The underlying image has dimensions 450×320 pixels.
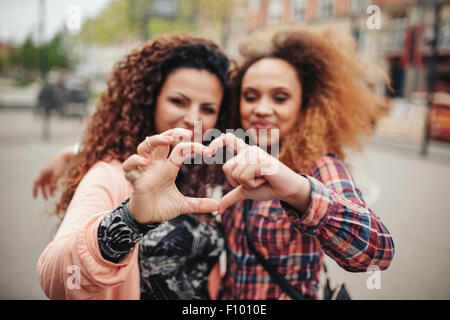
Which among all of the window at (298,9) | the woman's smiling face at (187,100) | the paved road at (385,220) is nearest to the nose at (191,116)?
the woman's smiling face at (187,100)

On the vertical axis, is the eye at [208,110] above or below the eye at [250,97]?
below

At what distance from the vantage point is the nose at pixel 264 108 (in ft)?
5.01

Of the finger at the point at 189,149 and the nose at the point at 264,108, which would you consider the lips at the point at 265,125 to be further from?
the finger at the point at 189,149

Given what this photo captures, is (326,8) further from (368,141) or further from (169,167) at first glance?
(169,167)

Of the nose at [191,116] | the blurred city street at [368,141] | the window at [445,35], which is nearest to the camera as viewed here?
the nose at [191,116]

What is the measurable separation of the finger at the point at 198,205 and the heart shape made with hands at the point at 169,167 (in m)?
0.05

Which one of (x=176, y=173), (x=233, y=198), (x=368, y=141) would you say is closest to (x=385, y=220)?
(x=368, y=141)

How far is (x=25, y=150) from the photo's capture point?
812cm

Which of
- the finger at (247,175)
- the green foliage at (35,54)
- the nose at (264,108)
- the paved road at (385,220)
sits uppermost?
the green foliage at (35,54)

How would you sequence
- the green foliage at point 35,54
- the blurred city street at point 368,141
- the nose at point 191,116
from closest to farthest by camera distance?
the nose at point 191,116, the blurred city street at point 368,141, the green foliage at point 35,54

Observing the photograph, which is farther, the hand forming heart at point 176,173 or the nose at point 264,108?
the nose at point 264,108

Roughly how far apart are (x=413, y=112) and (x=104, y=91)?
42.3 feet

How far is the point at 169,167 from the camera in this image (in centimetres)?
85

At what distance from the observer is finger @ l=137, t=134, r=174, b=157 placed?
81 cm
